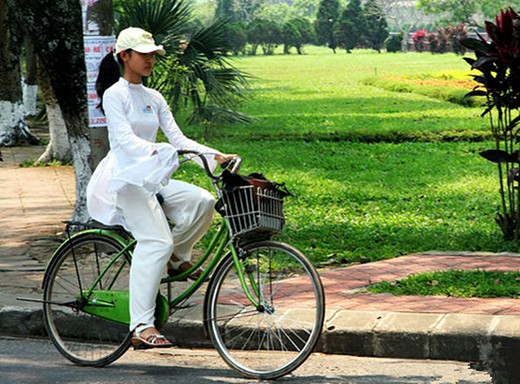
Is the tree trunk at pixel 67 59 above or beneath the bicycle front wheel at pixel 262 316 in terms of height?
above

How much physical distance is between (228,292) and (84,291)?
842 millimetres

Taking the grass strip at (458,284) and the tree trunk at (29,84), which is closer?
the grass strip at (458,284)

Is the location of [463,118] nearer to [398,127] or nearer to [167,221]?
[398,127]

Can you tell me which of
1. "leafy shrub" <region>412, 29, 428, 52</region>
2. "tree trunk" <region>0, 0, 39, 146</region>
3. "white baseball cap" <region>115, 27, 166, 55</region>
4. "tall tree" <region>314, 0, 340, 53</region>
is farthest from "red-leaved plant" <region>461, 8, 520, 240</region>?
"tall tree" <region>314, 0, 340, 53</region>

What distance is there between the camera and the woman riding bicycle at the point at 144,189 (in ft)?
21.1

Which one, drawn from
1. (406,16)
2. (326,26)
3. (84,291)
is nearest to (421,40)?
(326,26)

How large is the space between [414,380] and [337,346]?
2.60 ft

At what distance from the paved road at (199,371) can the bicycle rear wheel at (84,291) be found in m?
0.09

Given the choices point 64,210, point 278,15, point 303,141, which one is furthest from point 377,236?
point 278,15

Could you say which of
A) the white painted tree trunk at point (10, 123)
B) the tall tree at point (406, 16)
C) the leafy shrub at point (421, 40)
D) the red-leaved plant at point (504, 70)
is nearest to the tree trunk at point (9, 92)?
the white painted tree trunk at point (10, 123)

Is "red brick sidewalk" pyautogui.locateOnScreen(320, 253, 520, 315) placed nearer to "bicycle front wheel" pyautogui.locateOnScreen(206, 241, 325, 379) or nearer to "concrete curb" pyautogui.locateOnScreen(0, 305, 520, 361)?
"concrete curb" pyautogui.locateOnScreen(0, 305, 520, 361)

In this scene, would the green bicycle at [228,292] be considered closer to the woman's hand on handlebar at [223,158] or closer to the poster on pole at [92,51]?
the woman's hand on handlebar at [223,158]

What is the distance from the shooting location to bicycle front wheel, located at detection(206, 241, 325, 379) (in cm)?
622

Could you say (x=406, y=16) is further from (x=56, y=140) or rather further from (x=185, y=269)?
(x=185, y=269)
